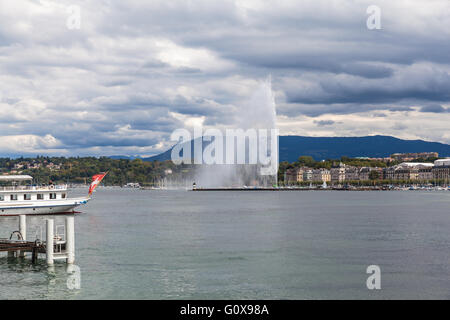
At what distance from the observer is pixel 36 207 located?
6103 cm

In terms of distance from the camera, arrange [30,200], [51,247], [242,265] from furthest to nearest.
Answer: [30,200] < [242,265] < [51,247]

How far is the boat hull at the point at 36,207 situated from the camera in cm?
5969

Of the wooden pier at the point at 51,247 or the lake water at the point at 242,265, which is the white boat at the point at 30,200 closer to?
the lake water at the point at 242,265

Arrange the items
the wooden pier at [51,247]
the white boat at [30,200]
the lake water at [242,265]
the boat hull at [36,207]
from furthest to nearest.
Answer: the white boat at [30,200] < the boat hull at [36,207] < the wooden pier at [51,247] < the lake water at [242,265]

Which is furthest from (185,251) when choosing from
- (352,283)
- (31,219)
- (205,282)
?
(31,219)

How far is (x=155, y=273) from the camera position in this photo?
1123 inches

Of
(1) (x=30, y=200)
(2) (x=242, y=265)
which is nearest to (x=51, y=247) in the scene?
(2) (x=242, y=265)

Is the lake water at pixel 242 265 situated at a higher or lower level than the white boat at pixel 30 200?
lower

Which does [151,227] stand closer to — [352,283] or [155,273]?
[155,273]

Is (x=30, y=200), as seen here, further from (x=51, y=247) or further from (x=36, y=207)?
(x=51, y=247)

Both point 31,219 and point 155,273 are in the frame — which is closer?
point 155,273

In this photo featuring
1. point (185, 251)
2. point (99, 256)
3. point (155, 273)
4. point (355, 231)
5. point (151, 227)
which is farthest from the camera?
point (151, 227)

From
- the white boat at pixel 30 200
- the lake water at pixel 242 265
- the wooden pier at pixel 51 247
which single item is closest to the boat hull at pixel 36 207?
the white boat at pixel 30 200

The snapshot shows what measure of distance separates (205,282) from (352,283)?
6.58 meters
